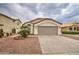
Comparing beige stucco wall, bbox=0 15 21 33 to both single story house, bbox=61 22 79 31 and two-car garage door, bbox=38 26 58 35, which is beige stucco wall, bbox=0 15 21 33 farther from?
single story house, bbox=61 22 79 31

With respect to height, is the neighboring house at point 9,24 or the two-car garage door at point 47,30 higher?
the neighboring house at point 9,24

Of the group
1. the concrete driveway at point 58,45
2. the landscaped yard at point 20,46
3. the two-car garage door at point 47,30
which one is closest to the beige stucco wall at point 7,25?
the landscaped yard at point 20,46

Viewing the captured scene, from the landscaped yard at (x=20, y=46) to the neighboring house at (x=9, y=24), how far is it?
206mm

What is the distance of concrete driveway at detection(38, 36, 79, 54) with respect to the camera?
15.3ft

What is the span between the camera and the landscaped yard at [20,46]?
4675mm

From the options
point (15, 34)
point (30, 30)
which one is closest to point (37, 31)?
point (30, 30)

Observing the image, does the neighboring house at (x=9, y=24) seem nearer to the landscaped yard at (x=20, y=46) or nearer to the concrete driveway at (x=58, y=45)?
the landscaped yard at (x=20, y=46)

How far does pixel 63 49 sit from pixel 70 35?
1.29 ft

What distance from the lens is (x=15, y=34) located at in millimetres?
4812

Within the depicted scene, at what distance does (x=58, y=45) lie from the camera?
15.6ft

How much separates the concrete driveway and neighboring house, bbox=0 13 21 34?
62 centimetres

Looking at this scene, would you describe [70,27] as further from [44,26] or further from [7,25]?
[7,25]

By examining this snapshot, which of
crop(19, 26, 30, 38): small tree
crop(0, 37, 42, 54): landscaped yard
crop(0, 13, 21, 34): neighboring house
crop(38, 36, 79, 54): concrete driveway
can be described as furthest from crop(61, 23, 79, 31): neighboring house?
crop(0, 13, 21, 34): neighboring house

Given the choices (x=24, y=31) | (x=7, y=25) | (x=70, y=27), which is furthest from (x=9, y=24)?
(x=70, y=27)
